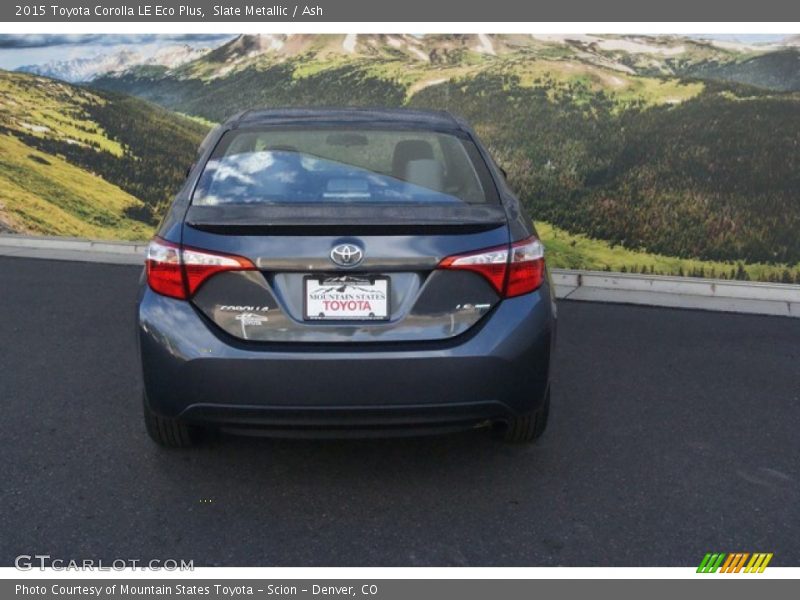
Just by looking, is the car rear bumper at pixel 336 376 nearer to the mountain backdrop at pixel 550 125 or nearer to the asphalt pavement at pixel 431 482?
the asphalt pavement at pixel 431 482

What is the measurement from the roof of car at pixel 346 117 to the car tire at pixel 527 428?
1.46 metres

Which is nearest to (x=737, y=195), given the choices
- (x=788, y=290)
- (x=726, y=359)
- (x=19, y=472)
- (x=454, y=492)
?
(x=788, y=290)

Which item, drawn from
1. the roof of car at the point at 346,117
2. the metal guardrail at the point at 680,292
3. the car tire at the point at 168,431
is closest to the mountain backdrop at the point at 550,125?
the metal guardrail at the point at 680,292

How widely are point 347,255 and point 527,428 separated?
1.25 metres

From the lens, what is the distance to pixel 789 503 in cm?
360

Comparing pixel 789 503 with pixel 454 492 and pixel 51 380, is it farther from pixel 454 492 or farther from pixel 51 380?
pixel 51 380

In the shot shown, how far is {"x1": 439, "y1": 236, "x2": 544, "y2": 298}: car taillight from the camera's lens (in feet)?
10.9

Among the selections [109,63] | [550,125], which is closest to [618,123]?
[550,125]

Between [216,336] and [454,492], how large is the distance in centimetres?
119

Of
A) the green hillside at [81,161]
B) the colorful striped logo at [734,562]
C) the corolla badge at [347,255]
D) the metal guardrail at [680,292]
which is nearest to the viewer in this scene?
the colorful striped logo at [734,562]

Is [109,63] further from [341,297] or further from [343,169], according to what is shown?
[341,297]

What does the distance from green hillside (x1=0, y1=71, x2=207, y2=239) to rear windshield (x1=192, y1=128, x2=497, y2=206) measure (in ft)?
19.9

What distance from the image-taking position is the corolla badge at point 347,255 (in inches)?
127

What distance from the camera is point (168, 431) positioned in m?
3.83
